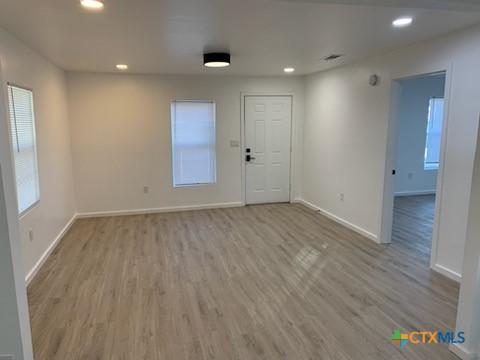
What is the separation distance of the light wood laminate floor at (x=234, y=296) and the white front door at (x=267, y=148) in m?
1.66

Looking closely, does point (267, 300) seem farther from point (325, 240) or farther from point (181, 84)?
point (181, 84)

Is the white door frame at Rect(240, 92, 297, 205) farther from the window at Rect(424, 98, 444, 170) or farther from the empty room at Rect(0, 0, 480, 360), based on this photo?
the window at Rect(424, 98, 444, 170)

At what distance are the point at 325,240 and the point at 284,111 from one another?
2.81 m

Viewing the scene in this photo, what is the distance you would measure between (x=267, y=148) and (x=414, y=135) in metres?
3.32

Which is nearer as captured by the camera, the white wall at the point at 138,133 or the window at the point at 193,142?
the white wall at the point at 138,133

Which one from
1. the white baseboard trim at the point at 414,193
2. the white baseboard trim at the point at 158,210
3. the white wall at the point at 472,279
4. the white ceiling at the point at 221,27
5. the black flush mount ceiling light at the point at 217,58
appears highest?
the white ceiling at the point at 221,27

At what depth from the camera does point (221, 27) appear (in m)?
2.88

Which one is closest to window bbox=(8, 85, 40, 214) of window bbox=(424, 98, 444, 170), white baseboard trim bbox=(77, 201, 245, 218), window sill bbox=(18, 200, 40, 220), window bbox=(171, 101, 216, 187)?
window sill bbox=(18, 200, 40, 220)

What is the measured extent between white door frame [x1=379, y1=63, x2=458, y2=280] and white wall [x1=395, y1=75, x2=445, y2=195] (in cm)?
290

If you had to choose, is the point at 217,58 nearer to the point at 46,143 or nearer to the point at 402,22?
the point at 402,22

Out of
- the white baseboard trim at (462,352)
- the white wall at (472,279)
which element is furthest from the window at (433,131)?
the white baseboard trim at (462,352)

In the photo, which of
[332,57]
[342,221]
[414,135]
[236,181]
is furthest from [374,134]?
[414,135]

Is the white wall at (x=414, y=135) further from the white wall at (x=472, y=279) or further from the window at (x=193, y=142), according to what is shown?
the white wall at (x=472, y=279)

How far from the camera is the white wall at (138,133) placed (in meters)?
5.39
